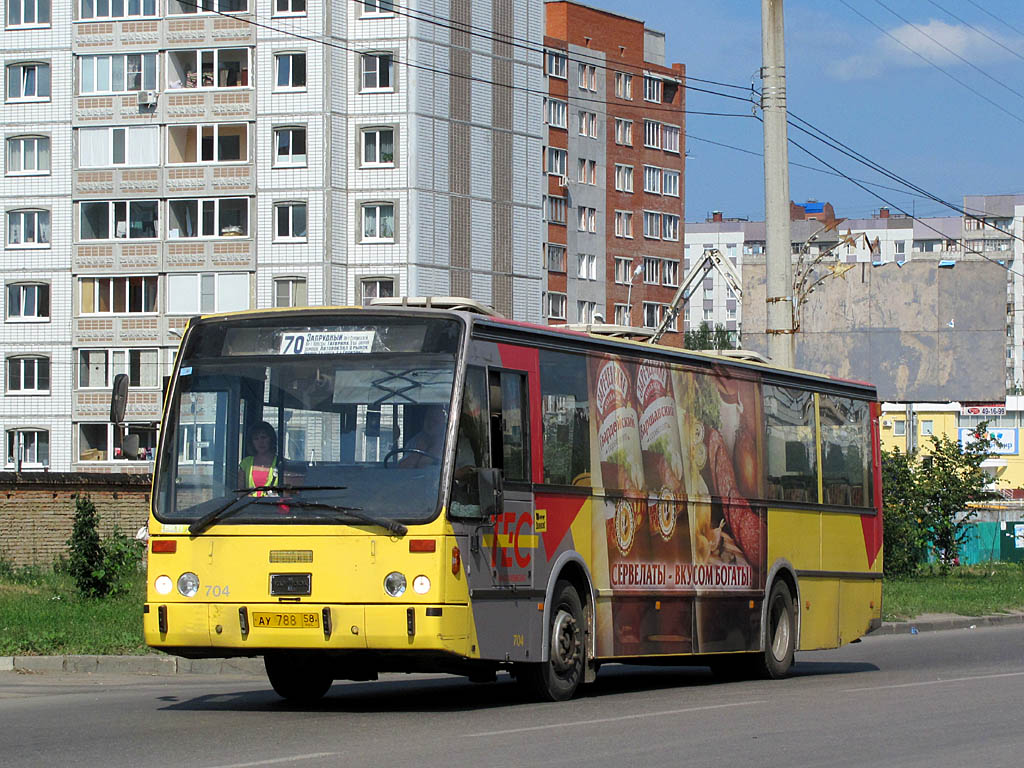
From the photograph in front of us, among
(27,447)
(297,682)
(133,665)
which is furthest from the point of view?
(27,447)

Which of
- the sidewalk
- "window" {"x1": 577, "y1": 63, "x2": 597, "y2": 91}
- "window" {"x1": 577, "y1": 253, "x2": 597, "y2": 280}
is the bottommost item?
the sidewalk

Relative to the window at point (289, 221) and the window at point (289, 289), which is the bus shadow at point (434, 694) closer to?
the window at point (289, 289)

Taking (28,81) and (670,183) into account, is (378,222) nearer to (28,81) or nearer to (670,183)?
(28,81)

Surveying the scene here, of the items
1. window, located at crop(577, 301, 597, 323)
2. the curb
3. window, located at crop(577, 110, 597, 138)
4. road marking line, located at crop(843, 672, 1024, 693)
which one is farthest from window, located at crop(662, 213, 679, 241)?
road marking line, located at crop(843, 672, 1024, 693)

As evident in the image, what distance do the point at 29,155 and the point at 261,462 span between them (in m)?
63.1

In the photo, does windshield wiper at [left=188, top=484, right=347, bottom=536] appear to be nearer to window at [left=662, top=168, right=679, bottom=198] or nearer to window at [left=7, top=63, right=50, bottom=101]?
window at [left=7, top=63, right=50, bottom=101]

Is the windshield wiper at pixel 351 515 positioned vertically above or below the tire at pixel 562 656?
above

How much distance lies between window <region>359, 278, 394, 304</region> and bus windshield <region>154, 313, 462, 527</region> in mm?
56564

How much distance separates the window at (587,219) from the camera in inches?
3932

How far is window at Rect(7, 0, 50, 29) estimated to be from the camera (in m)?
72.9

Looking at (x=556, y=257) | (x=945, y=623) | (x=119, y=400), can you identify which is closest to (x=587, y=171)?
(x=556, y=257)

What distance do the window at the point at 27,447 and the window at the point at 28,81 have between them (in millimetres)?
13164

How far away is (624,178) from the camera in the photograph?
103438 millimetres

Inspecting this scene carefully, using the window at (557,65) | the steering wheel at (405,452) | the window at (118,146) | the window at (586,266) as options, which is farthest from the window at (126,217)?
the steering wheel at (405,452)
